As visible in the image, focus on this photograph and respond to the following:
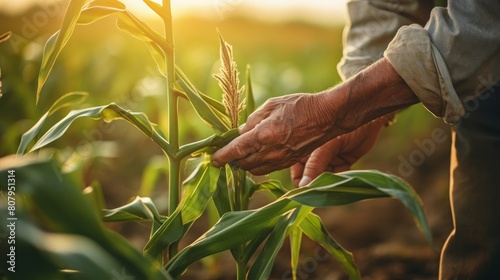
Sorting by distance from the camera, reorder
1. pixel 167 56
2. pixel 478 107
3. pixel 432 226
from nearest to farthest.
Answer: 1. pixel 167 56
2. pixel 478 107
3. pixel 432 226

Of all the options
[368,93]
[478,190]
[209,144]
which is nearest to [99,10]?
[209,144]

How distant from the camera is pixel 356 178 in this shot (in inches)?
45.7

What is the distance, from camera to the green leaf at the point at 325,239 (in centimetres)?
140

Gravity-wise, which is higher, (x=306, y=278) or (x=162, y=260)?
(x=162, y=260)

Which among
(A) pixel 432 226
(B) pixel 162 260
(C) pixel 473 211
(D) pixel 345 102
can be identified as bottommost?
(A) pixel 432 226

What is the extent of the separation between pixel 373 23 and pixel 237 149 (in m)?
0.69

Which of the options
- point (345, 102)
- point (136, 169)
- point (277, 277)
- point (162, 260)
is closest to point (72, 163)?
point (277, 277)

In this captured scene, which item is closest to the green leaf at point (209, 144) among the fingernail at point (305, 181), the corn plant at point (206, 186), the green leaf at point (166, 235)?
the corn plant at point (206, 186)

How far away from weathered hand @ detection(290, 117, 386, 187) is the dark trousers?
235 mm

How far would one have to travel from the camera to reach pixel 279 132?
4.31 feet

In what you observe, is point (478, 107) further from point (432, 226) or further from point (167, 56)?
point (432, 226)

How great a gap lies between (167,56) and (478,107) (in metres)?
0.78

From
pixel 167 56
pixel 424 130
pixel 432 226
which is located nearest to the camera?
pixel 167 56

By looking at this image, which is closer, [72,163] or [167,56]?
[167,56]
